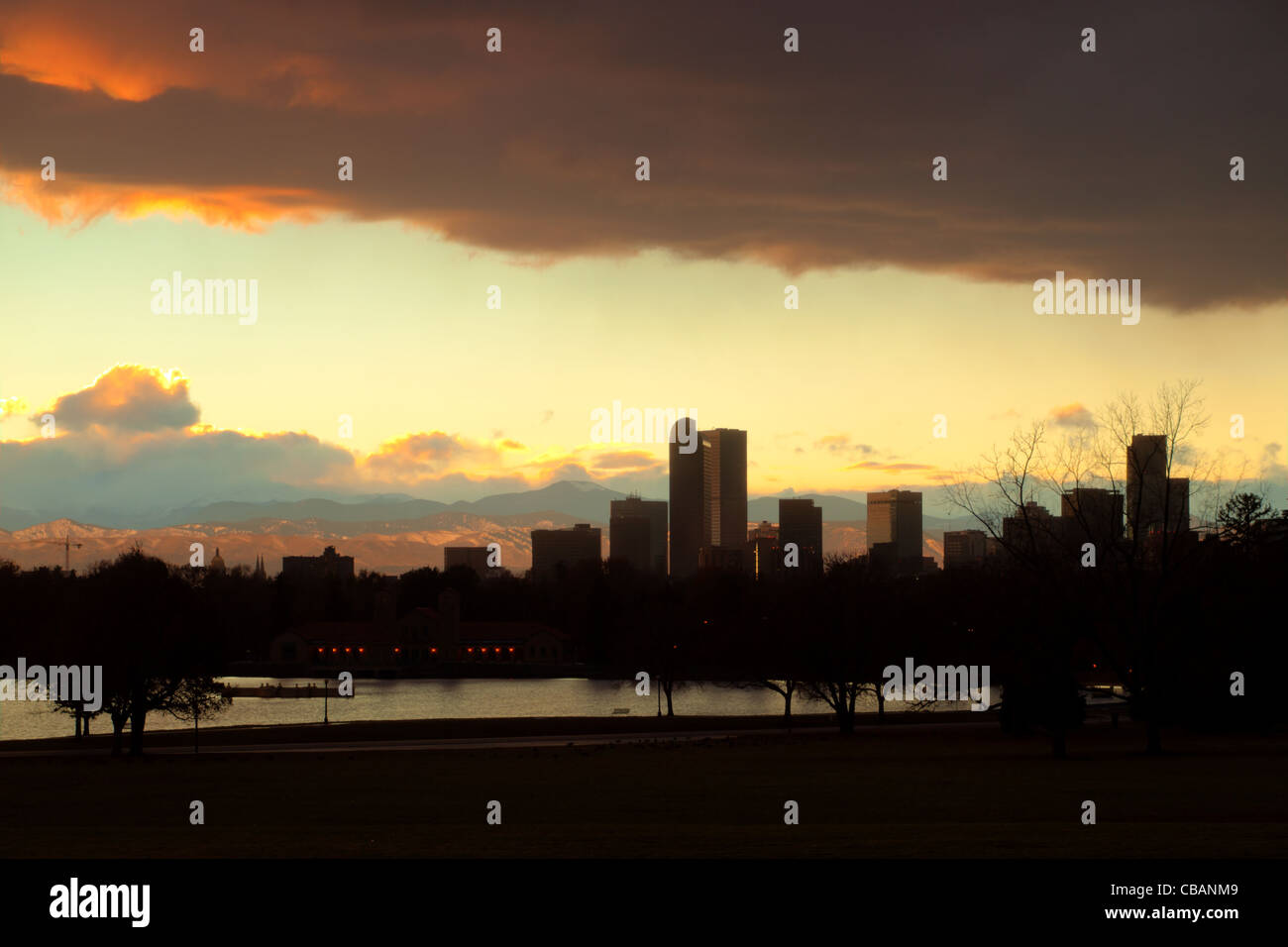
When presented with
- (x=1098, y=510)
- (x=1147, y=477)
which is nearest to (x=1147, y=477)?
(x=1147, y=477)

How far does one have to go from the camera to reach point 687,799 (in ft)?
115

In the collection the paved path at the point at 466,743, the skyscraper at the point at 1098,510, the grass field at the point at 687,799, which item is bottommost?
the paved path at the point at 466,743

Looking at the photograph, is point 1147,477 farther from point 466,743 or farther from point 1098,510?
point 466,743

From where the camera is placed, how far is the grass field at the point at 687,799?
19.2 m

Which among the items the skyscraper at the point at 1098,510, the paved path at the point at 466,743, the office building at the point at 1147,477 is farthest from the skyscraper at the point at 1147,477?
the paved path at the point at 466,743

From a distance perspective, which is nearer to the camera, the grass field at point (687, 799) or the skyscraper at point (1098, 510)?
the grass field at point (687, 799)

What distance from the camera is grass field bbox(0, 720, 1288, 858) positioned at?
19.2 metres

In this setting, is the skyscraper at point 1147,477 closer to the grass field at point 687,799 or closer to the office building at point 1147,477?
the office building at point 1147,477

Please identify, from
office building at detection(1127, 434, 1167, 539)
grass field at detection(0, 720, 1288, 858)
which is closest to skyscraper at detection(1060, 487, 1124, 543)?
office building at detection(1127, 434, 1167, 539)

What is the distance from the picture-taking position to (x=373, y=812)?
3281cm

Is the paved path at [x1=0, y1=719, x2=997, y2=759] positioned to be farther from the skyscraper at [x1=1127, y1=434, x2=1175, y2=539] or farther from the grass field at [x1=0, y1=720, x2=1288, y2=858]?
the skyscraper at [x1=1127, y1=434, x2=1175, y2=539]
